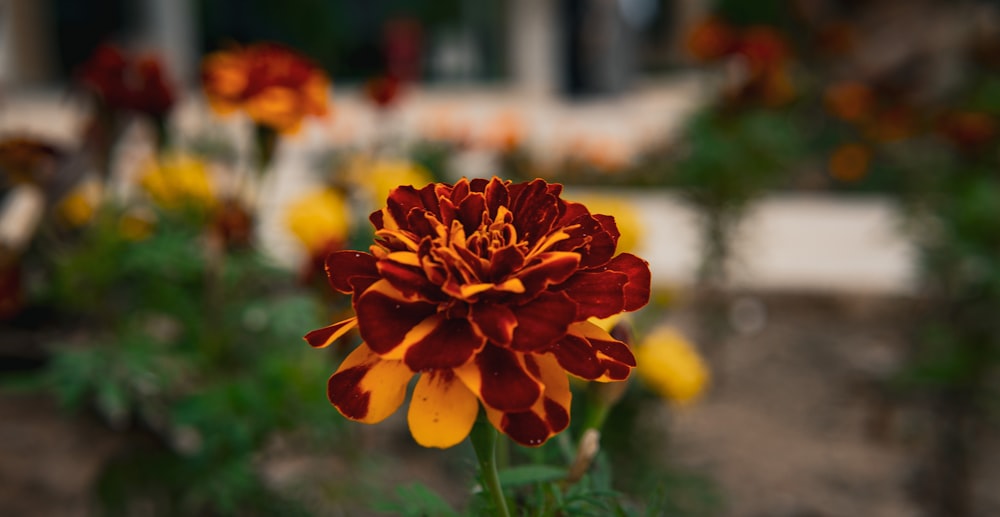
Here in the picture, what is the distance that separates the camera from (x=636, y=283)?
0.70 m

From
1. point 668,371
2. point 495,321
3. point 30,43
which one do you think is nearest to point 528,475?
point 495,321

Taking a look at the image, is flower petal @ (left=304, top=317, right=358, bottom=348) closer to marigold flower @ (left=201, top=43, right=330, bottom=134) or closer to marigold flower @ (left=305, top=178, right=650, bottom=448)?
marigold flower @ (left=305, top=178, right=650, bottom=448)

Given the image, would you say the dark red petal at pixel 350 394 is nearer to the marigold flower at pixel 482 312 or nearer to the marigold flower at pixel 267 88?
the marigold flower at pixel 482 312

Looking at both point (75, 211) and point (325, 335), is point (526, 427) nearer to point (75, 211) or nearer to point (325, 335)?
point (325, 335)

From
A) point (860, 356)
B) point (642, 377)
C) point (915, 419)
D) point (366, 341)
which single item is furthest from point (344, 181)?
point (860, 356)

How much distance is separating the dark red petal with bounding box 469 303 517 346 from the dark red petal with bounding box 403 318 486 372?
0.01 metres

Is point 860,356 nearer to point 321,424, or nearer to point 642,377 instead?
point 642,377

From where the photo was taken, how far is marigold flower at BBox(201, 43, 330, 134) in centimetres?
166

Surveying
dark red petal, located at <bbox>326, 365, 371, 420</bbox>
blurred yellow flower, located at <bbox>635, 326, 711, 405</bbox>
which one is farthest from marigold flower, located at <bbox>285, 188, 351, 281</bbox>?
dark red petal, located at <bbox>326, 365, 371, 420</bbox>

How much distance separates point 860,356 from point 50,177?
2898 millimetres

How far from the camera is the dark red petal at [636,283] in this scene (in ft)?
2.30

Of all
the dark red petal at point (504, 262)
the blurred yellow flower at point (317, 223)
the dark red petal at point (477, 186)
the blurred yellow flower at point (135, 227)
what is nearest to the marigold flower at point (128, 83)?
the blurred yellow flower at point (135, 227)

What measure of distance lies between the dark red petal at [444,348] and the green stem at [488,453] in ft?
0.24

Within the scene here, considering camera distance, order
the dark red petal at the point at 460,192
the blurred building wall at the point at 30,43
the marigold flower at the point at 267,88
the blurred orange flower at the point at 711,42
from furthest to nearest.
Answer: the blurred building wall at the point at 30,43 < the blurred orange flower at the point at 711,42 < the marigold flower at the point at 267,88 < the dark red petal at the point at 460,192
